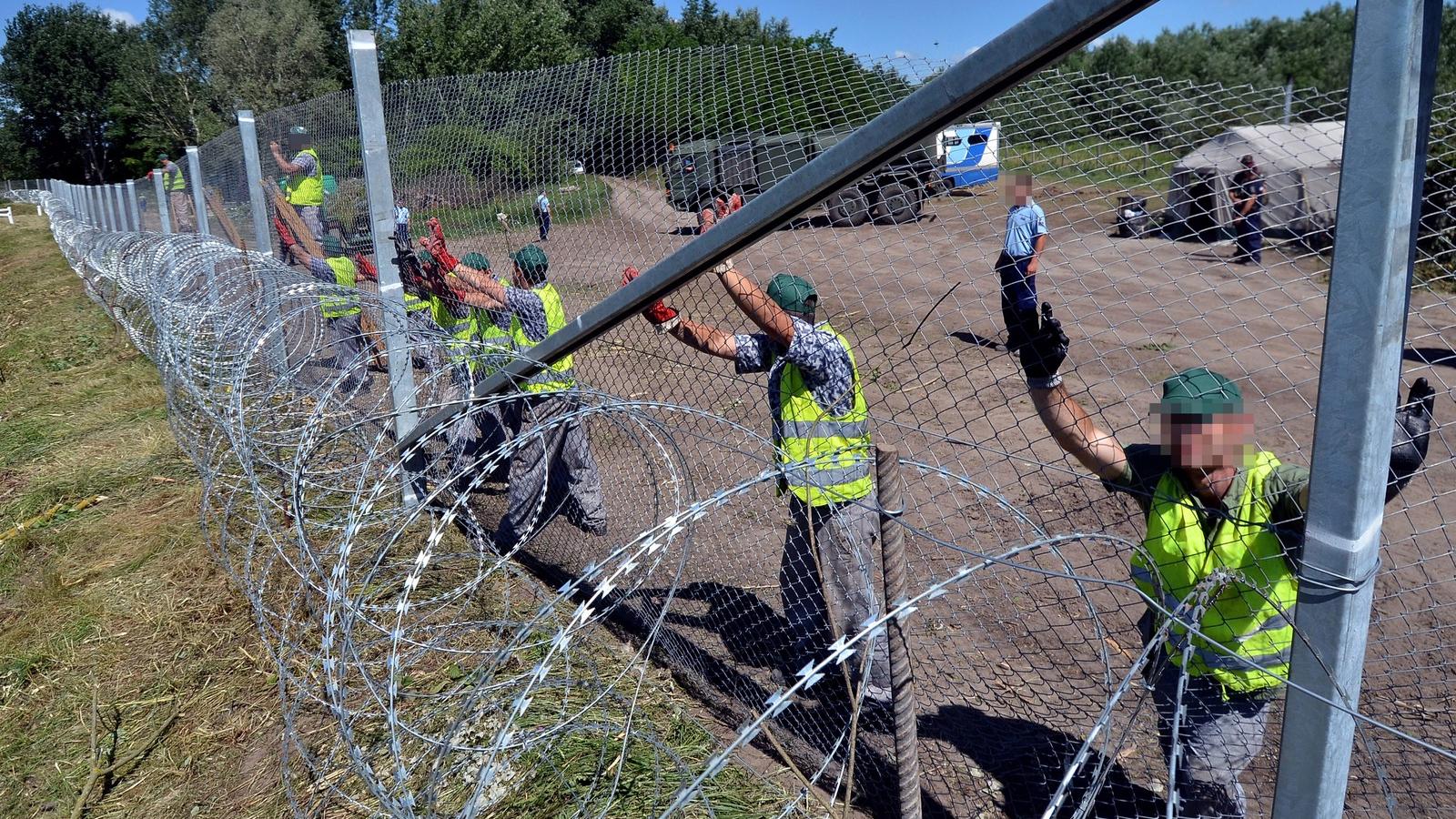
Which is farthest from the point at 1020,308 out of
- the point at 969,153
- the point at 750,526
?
the point at 750,526

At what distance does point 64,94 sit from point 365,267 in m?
69.1

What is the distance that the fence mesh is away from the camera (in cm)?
205

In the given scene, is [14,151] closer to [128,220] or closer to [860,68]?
[128,220]

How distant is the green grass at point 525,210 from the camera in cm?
409

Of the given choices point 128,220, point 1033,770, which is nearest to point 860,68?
point 1033,770

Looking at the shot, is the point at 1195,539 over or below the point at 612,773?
over

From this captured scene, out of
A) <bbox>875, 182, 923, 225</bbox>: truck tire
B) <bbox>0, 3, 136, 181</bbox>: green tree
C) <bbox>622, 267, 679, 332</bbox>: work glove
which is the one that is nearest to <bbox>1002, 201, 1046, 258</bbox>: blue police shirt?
<bbox>875, 182, 923, 225</bbox>: truck tire

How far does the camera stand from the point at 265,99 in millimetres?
37375

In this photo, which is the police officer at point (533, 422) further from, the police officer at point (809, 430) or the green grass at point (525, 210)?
the police officer at point (809, 430)

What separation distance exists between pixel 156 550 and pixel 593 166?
11.0 ft

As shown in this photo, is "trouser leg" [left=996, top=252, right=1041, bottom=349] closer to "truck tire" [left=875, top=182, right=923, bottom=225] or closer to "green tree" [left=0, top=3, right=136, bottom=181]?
"truck tire" [left=875, top=182, right=923, bottom=225]

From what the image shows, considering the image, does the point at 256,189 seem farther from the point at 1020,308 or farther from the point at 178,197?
the point at 178,197

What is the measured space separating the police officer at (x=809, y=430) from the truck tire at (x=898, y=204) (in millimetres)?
521

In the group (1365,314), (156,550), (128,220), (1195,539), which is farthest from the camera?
(128,220)
